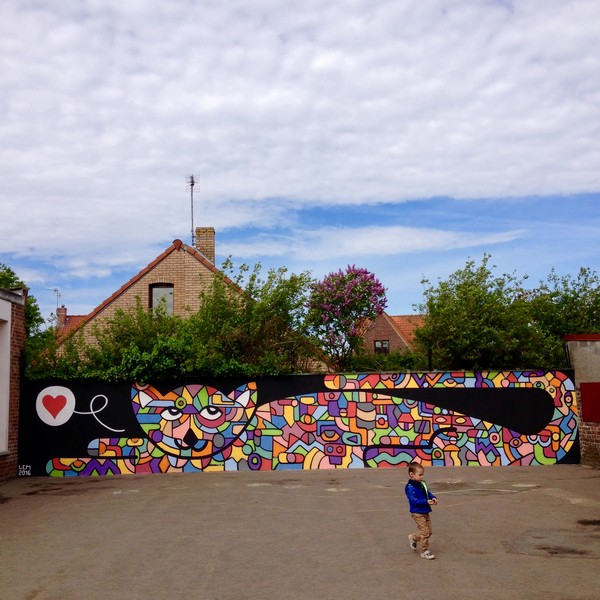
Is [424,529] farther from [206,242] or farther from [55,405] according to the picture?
[206,242]

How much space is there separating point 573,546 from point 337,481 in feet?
22.4

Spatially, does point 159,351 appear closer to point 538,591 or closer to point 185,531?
point 185,531

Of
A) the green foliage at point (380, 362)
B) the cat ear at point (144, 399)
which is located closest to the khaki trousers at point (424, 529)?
the cat ear at point (144, 399)

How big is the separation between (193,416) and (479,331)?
7407mm

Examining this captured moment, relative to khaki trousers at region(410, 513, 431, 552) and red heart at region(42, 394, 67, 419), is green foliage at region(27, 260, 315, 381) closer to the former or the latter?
Answer: red heart at region(42, 394, 67, 419)

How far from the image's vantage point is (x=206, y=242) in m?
30.6

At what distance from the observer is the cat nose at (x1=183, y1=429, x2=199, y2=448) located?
53.4 ft

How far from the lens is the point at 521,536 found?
825 centimetres

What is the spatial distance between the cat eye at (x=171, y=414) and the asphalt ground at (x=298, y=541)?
102 inches

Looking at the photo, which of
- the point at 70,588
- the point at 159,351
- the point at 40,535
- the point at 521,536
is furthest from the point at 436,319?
the point at 70,588

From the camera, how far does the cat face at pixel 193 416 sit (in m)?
16.3

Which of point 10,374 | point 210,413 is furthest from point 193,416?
point 10,374

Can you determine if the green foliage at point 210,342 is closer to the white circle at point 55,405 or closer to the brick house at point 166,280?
the white circle at point 55,405

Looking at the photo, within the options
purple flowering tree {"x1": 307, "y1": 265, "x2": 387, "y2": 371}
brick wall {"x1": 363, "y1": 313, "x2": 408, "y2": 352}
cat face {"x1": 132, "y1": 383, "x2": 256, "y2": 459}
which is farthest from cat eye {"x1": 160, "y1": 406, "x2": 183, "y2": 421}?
brick wall {"x1": 363, "y1": 313, "x2": 408, "y2": 352}
